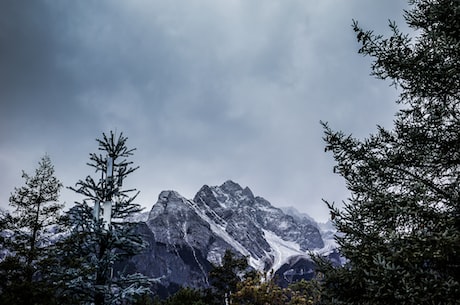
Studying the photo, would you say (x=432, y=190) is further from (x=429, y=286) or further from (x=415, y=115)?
(x=429, y=286)

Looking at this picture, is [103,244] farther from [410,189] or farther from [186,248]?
[186,248]

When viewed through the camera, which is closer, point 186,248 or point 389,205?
point 389,205

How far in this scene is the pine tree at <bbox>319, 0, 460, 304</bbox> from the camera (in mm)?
4777

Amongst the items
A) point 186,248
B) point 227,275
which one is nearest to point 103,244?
point 227,275

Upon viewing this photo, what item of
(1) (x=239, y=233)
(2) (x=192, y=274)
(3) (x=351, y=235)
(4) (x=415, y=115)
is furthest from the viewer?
(1) (x=239, y=233)

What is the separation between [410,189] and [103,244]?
732cm

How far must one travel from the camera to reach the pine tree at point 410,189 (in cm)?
478

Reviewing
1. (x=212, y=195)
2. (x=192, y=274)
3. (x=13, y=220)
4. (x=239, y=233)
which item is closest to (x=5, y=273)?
(x=13, y=220)

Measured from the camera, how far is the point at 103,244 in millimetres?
7473

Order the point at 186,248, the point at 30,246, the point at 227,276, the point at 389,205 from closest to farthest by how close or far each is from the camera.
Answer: the point at 389,205 < the point at 30,246 < the point at 227,276 < the point at 186,248

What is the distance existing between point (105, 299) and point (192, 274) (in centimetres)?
10900

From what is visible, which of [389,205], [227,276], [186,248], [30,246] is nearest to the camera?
[389,205]

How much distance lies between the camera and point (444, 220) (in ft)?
18.1

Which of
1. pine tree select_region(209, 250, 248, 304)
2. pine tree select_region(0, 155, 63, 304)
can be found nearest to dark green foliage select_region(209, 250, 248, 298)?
pine tree select_region(209, 250, 248, 304)
